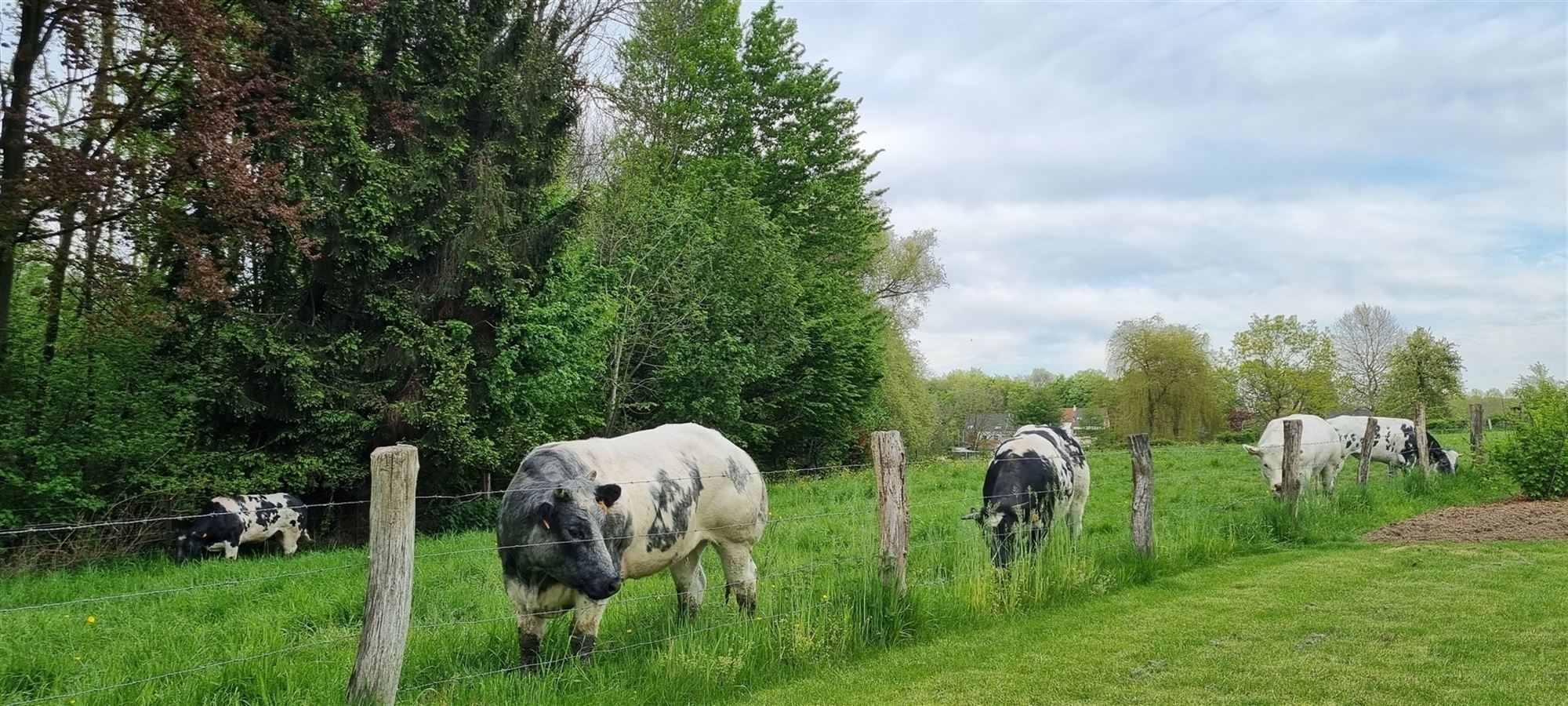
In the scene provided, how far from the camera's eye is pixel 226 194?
11.2 metres

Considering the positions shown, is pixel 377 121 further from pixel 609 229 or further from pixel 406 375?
pixel 609 229

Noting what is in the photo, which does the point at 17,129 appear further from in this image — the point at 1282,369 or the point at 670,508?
the point at 1282,369

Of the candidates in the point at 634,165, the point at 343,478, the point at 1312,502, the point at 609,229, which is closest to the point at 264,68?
the point at 343,478

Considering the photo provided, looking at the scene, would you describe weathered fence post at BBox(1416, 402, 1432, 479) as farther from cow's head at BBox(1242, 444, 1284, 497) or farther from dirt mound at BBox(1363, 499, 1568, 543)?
dirt mound at BBox(1363, 499, 1568, 543)

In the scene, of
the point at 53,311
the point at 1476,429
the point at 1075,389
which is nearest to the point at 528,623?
the point at 53,311

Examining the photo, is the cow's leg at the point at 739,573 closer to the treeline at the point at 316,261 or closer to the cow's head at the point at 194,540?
the treeline at the point at 316,261

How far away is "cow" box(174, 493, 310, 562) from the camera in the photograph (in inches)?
496

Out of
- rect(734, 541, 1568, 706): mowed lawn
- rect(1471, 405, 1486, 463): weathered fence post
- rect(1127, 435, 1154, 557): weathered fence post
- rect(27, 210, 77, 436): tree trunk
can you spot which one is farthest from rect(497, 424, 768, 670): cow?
rect(1471, 405, 1486, 463): weathered fence post

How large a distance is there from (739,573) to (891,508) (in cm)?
128

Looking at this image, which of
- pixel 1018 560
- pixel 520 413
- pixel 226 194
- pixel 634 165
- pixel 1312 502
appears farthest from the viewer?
pixel 634 165

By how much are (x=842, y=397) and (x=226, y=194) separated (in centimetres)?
1859

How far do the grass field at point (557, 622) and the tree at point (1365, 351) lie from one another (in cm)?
4887

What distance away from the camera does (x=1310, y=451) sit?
50.2ft

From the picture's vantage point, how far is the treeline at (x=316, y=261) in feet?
36.7
